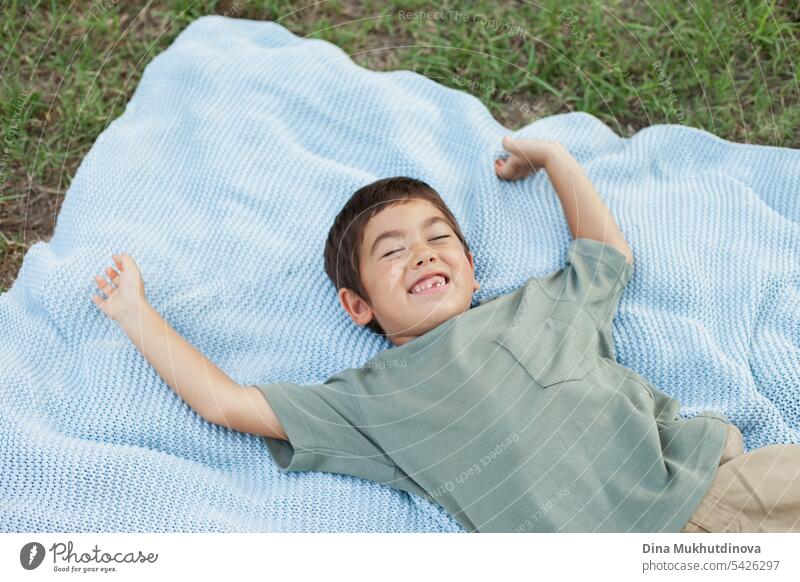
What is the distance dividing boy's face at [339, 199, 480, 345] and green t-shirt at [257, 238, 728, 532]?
0.02 meters

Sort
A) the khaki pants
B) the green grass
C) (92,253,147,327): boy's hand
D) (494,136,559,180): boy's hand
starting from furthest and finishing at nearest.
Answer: the green grass < (494,136,559,180): boy's hand < (92,253,147,327): boy's hand < the khaki pants

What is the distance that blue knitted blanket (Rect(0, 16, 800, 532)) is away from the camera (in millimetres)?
842

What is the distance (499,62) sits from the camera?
1163mm

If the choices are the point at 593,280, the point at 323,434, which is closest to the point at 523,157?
the point at 593,280

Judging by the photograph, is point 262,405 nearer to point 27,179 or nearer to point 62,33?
point 27,179

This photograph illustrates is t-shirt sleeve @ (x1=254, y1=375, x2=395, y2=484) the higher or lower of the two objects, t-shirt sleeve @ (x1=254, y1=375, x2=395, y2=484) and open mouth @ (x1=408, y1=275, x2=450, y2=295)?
the lower

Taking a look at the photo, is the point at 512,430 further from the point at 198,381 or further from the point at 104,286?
the point at 104,286

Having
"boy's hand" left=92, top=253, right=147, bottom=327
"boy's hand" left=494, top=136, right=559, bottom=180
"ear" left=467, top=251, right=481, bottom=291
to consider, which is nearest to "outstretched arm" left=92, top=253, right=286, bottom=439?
"boy's hand" left=92, top=253, right=147, bottom=327

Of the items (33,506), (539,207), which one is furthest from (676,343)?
(33,506)

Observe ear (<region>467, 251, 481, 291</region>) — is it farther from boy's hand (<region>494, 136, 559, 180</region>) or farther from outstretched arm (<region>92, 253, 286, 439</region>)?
outstretched arm (<region>92, 253, 286, 439</region>)

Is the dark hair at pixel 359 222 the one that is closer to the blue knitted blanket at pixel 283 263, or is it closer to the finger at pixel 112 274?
the blue knitted blanket at pixel 283 263

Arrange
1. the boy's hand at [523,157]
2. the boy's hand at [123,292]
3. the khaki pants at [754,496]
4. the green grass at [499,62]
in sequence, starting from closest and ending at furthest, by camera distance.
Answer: the khaki pants at [754,496], the boy's hand at [123,292], the boy's hand at [523,157], the green grass at [499,62]

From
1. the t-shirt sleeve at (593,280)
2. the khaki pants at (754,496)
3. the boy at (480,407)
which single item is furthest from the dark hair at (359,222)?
the khaki pants at (754,496)

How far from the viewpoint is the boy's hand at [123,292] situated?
0.87 metres
